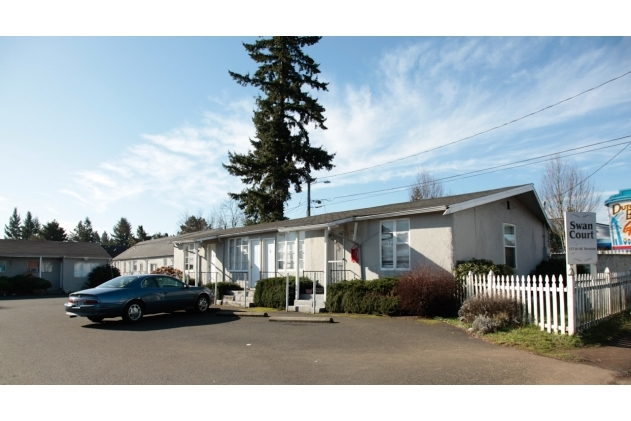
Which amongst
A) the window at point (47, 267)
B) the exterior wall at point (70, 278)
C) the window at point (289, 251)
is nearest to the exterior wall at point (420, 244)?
the window at point (289, 251)

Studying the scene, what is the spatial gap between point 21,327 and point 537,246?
62.3 feet

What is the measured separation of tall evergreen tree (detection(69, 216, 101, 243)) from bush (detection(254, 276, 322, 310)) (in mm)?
93725

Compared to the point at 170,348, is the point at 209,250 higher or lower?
higher

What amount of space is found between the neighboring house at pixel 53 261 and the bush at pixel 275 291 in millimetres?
26675

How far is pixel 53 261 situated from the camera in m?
37.6

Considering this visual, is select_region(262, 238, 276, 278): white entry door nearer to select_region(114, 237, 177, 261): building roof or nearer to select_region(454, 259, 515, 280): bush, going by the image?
select_region(454, 259, 515, 280): bush

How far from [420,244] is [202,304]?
25.8ft

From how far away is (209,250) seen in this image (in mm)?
26078

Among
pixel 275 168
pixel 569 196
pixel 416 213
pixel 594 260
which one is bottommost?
pixel 594 260

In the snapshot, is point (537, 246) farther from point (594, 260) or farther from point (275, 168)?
point (275, 168)

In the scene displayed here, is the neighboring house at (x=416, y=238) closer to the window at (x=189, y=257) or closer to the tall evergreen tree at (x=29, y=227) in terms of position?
the window at (x=189, y=257)

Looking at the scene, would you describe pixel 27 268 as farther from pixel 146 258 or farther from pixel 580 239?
pixel 580 239

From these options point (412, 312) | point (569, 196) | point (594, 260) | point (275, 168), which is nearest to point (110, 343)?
point (412, 312)

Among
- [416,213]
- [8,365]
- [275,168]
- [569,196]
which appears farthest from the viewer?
[275,168]
